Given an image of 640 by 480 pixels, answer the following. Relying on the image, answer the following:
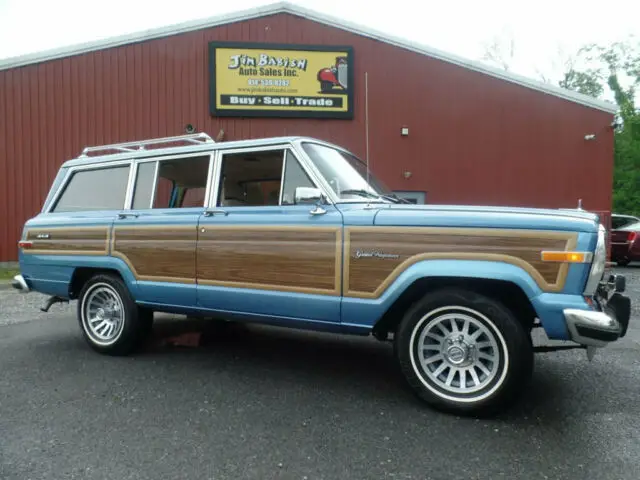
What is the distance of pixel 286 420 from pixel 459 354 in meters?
1.18

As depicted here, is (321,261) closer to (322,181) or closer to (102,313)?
(322,181)

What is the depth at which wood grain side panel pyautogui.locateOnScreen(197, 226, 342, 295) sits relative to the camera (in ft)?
11.0

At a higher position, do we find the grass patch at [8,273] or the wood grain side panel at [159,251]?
the wood grain side panel at [159,251]

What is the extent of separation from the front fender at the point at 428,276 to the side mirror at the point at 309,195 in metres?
0.75

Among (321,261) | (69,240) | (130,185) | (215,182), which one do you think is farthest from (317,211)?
(69,240)

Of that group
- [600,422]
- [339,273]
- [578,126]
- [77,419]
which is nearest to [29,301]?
[77,419]

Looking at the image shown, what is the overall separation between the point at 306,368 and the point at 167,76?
1025cm

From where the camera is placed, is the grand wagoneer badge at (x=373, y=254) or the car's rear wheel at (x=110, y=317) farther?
the car's rear wheel at (x=110, y=317)

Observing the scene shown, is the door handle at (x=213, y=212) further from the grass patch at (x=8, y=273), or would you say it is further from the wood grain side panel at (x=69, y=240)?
the grass patch at (x=8, y=273)

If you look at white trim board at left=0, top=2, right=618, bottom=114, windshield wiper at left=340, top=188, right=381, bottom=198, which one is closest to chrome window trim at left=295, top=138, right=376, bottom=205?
windshield wiper at left=340, top=188, right=381, bottom=198

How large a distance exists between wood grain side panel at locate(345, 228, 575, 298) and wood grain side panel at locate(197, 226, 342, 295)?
147 millimetres

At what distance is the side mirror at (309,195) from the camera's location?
3332 millimetres

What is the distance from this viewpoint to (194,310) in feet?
12.8

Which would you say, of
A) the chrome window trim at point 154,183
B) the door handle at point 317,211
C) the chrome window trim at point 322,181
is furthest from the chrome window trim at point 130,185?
the door handle at point 317,211
